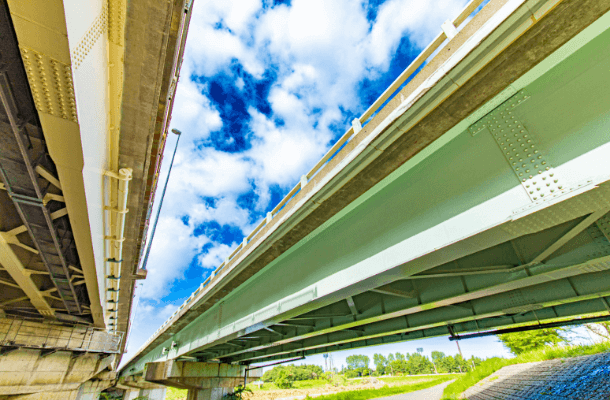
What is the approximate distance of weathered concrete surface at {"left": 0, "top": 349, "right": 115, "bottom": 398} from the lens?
15.2 m

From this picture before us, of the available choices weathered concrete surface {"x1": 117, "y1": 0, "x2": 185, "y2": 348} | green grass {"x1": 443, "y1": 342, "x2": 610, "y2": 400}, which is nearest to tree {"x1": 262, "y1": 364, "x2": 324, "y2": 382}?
green grass {"x1": 443, "y1": 342, "x2": 610, "y2": 400}

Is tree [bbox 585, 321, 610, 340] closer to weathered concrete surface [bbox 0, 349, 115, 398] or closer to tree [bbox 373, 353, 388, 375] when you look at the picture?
weathered concrete surface [bbox 0, 349, 115, 398]

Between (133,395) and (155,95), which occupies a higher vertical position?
(155,95)

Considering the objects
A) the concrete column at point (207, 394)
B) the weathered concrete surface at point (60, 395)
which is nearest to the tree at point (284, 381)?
the weathered concrete surface at point (60, 395)

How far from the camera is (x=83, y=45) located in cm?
346

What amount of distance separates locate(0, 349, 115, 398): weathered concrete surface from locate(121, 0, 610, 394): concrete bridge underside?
1872 centimetres

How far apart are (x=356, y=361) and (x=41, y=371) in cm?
15983

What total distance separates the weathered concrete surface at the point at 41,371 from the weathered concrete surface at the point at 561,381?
28060mm

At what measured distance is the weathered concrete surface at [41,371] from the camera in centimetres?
1524

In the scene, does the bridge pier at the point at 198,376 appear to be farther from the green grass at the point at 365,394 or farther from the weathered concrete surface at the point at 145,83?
the weathered concrete surface at the point at 145,83

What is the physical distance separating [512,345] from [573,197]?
46.1m

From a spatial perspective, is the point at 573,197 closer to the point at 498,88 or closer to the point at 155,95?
the point at 498,88

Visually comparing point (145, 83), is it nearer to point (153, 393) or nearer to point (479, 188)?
point (479, 188)

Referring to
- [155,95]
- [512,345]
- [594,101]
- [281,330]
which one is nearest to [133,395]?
[281,330]
